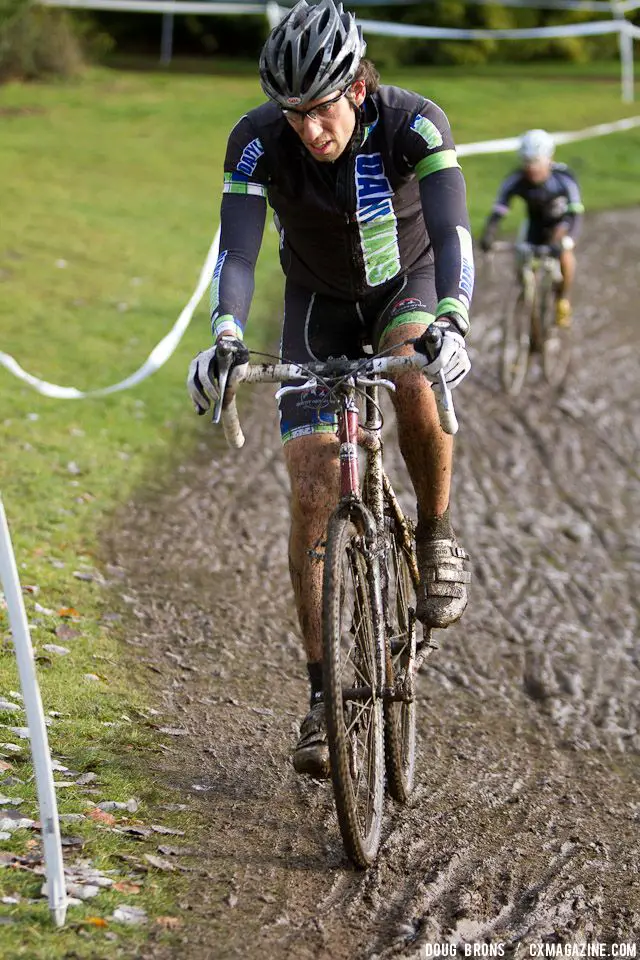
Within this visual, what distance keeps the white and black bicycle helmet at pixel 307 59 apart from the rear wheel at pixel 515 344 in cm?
727

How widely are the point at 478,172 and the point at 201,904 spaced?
17370 mm

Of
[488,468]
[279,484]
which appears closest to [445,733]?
[279,484]

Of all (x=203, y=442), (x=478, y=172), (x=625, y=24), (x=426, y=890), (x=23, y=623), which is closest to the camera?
(x=23, y=623)

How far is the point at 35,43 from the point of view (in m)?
23.9

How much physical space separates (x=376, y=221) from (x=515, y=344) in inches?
282

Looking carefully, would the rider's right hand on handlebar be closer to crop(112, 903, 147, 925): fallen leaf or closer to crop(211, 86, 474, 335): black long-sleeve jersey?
crop(211, 86, 474, 335): black long-sleeve jersey

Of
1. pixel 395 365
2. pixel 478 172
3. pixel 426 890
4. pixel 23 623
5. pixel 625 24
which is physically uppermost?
pixel 625 24

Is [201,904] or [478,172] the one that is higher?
[478,172]

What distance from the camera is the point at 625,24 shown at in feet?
81.6

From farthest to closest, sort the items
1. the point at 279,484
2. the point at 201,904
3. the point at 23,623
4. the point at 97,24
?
the point at 97,24 < the point at 279,484 < the point at 201,904 < the point at 23,623

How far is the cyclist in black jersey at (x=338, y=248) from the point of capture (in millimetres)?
4094

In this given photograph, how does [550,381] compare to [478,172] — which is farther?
[478,172]

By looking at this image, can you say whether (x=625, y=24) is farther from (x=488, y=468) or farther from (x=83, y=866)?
(x=83, y=866)

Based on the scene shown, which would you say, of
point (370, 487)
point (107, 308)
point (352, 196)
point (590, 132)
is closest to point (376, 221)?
point (352, 196)
